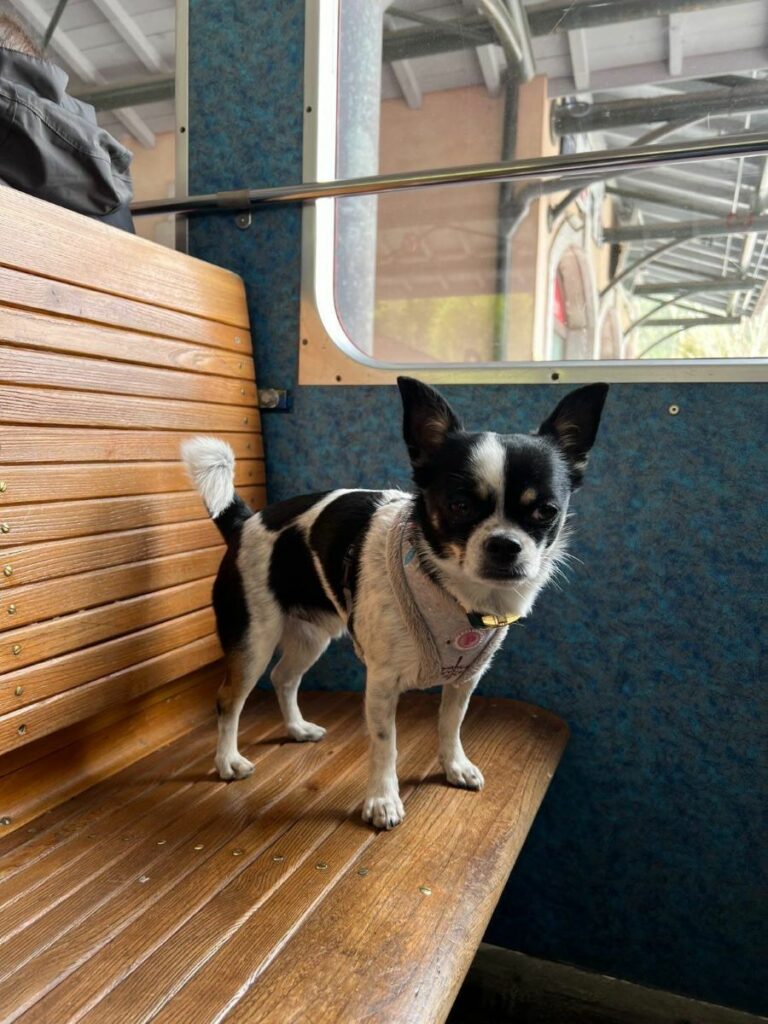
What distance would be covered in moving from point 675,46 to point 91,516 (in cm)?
190

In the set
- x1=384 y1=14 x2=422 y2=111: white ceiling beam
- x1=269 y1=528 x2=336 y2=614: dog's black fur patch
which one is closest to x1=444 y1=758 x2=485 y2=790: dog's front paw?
x1=269 y1=528 x2=336 y2=614: dog's black fur patch

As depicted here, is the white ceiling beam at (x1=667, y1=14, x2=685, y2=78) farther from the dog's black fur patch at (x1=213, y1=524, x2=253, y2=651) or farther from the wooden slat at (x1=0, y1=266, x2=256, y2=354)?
the dog's black fur patch at (x1=213, y1=524, x2=253, y2=651)

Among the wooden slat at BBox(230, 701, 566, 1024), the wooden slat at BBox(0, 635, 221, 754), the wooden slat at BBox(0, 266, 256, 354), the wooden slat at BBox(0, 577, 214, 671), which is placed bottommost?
the wooden slat at BBox(230, 701, 566, 1024)

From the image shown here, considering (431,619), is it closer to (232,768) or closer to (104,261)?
(232,768)

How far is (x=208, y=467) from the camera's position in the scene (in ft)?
4.64

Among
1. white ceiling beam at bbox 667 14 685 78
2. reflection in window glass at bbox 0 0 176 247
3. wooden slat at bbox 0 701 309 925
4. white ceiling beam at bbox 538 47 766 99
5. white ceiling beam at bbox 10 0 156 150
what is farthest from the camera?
white ceiling beam at bbox 10 0 156 150

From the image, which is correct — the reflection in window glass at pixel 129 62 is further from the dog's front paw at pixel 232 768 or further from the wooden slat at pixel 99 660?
the dog's front paw at pixel 232 768

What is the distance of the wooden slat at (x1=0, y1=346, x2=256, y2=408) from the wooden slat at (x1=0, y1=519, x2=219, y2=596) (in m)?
0.25

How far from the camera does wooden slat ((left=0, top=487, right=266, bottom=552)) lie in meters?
1.10

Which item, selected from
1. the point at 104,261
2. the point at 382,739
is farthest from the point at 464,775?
the point at 104,261

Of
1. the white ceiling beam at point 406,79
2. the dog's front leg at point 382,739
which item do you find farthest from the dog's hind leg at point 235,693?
the white ceiling beam at point 406,79

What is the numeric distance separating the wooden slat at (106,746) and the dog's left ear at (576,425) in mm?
910

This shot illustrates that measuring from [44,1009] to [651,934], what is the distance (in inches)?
50.6

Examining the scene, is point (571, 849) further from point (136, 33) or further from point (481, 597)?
point (136, 33)
